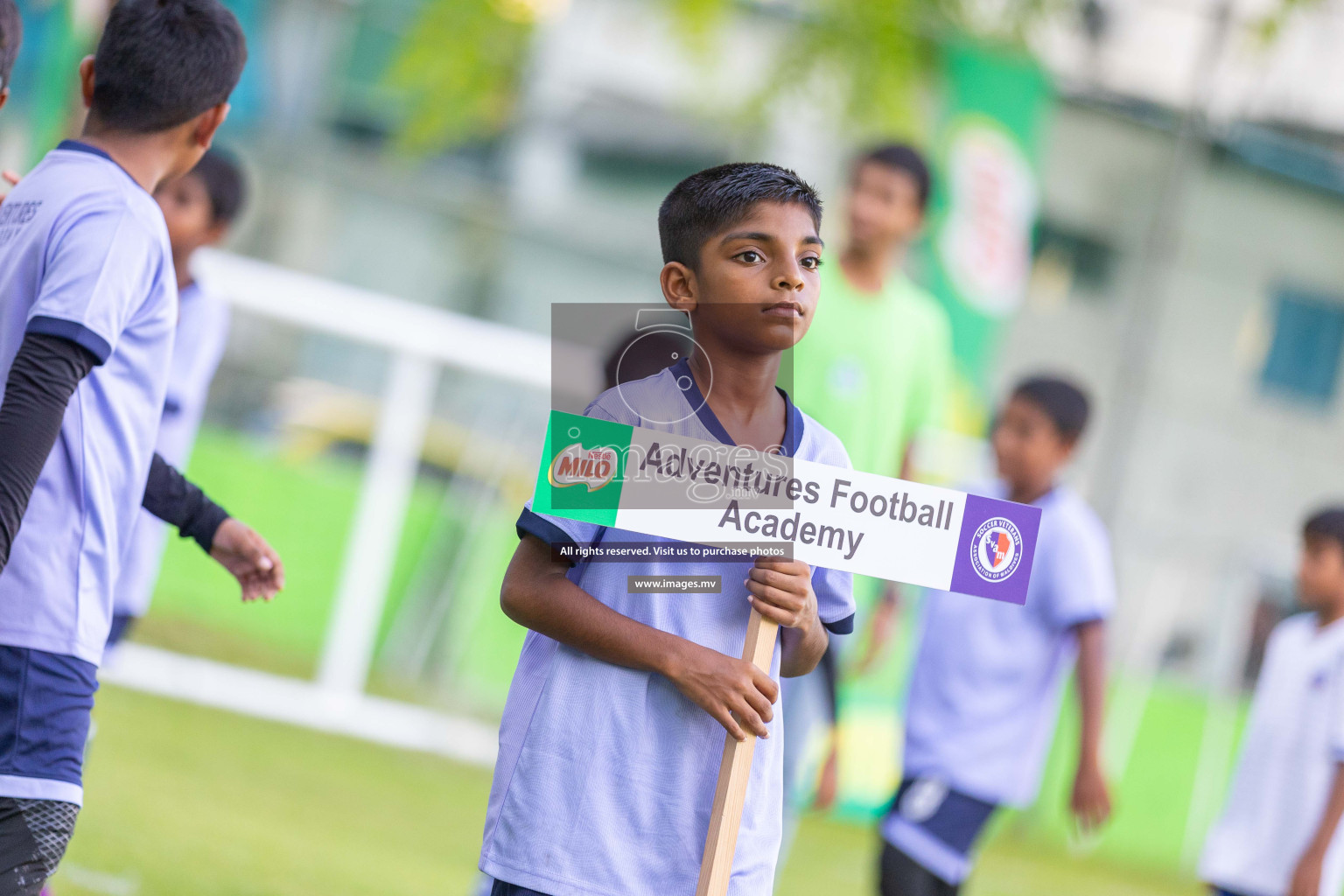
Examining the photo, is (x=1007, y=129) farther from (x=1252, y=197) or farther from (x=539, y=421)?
(x=1252, y=197)

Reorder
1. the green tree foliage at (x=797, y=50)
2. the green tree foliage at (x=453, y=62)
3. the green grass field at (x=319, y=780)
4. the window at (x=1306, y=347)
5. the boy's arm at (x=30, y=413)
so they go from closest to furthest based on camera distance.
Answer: the boy's arm at (x=30, y=413) → the green grass field at (x=319, y=780) → the green tree foliage at (x=797, y=50) → the green tree foliage at (x=453, y=62) → the window at (x=1306, y=347)

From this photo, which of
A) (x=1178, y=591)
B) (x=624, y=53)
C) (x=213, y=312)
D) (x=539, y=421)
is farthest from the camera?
(x=624, y=53)

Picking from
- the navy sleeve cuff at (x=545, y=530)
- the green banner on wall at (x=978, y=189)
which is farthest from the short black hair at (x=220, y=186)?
the green banner on wall at (x=978, y=189)

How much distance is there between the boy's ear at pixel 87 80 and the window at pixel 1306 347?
14481mm

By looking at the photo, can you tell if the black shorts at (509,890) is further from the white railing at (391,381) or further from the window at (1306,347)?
the window at (1306,347)

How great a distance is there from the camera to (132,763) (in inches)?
191

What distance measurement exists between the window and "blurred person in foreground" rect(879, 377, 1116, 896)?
12.1 metres

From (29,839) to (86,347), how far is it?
65 centimetres

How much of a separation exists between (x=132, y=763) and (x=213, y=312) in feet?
7.40

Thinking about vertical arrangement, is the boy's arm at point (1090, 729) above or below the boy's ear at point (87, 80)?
below

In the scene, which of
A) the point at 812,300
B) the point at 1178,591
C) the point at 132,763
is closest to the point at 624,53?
the point at 1178,591

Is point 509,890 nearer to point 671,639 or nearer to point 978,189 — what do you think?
point 671,639

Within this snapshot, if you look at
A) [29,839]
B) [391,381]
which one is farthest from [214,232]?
[391,381]

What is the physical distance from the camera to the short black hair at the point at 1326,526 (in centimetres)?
365
